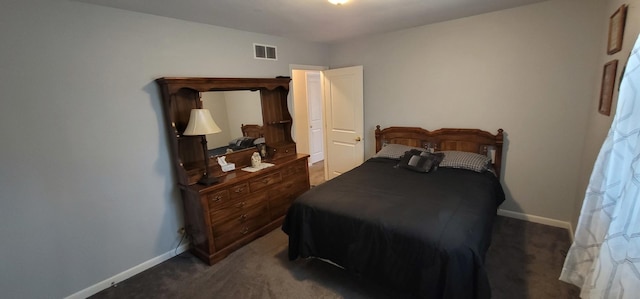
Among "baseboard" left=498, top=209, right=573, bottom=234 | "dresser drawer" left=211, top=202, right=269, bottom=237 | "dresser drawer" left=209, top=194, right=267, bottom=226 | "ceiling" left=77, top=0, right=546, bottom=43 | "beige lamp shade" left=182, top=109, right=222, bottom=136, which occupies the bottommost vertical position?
"baseboard" left=498, top=209, right=573, bottom=234

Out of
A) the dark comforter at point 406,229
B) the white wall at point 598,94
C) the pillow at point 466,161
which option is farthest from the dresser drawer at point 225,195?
the white wall at point 598,94

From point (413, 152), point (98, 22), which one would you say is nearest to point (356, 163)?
point (413, 152)

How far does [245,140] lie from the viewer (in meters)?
3.19

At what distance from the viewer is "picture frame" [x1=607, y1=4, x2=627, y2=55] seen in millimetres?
1798

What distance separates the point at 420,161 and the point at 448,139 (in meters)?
0.66

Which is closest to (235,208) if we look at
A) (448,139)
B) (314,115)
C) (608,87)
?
(448,139)

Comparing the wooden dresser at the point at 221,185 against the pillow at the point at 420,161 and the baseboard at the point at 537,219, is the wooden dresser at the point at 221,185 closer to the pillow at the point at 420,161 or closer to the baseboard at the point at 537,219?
the pillow at the point at 420,161

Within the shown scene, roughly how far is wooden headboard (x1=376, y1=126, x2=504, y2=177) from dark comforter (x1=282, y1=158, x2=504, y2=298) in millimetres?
474

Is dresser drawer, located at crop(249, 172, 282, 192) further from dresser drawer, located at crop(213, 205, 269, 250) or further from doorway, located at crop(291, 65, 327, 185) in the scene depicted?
doorway, located at crop(291, 65, 327, 185)

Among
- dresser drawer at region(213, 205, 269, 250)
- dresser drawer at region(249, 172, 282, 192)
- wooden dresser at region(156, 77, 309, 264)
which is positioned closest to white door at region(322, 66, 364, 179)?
wooden dresser at region(156, 77, 309, 264)

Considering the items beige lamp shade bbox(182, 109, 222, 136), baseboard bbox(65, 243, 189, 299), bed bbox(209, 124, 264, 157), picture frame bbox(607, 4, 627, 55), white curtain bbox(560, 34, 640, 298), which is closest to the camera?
white curtain bbox(560, 34, 640, 298)

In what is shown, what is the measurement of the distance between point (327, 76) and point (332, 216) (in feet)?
8.83

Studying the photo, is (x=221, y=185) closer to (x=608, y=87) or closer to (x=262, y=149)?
(x=262, y=149)

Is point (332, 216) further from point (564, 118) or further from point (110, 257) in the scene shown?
point (564, 118)
